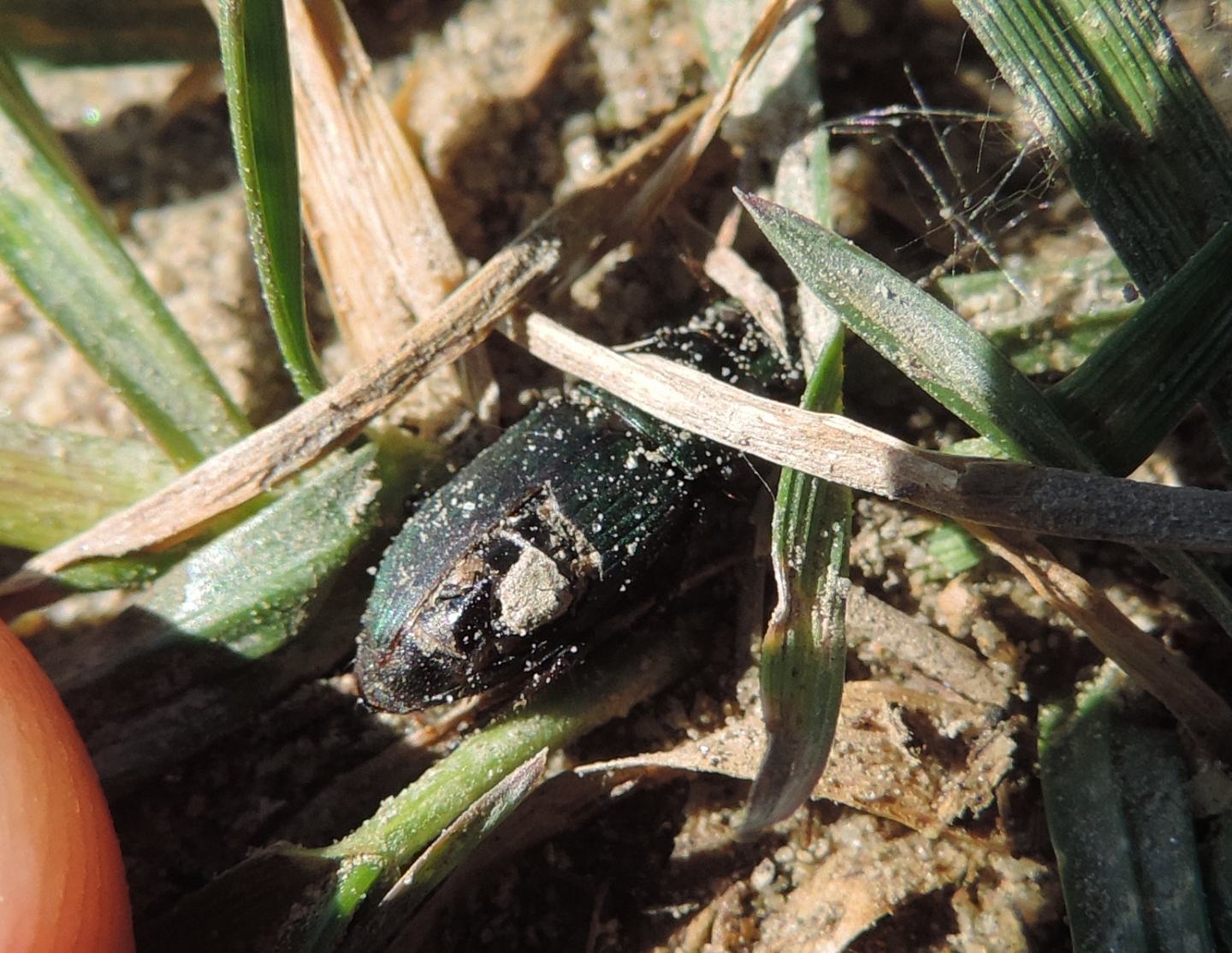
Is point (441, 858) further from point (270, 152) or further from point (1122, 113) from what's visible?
point (1122, 113)

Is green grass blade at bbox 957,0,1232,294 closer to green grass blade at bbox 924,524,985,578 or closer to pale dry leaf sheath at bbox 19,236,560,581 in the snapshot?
green grass blade at bbox 924,524,985,578

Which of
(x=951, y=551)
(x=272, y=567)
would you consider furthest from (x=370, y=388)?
(x=951, y=551)

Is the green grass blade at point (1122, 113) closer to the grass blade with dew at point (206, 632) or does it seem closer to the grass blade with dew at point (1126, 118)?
the grass blade with dew at point (1126, 118)

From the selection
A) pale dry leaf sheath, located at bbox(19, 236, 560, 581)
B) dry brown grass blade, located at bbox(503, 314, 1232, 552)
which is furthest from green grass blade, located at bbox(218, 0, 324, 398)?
dry brown grass blade, located at bbox(503, 314, 1232, 552)

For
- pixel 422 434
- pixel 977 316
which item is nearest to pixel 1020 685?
pixel 977 316

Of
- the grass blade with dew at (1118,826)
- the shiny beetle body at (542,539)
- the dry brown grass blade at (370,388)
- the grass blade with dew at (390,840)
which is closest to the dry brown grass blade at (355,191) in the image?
the dry brown grass blade at (370,388)

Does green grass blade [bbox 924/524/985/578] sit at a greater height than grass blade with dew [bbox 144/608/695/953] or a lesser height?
lesser

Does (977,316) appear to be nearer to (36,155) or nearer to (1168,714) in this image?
(1168,714)
